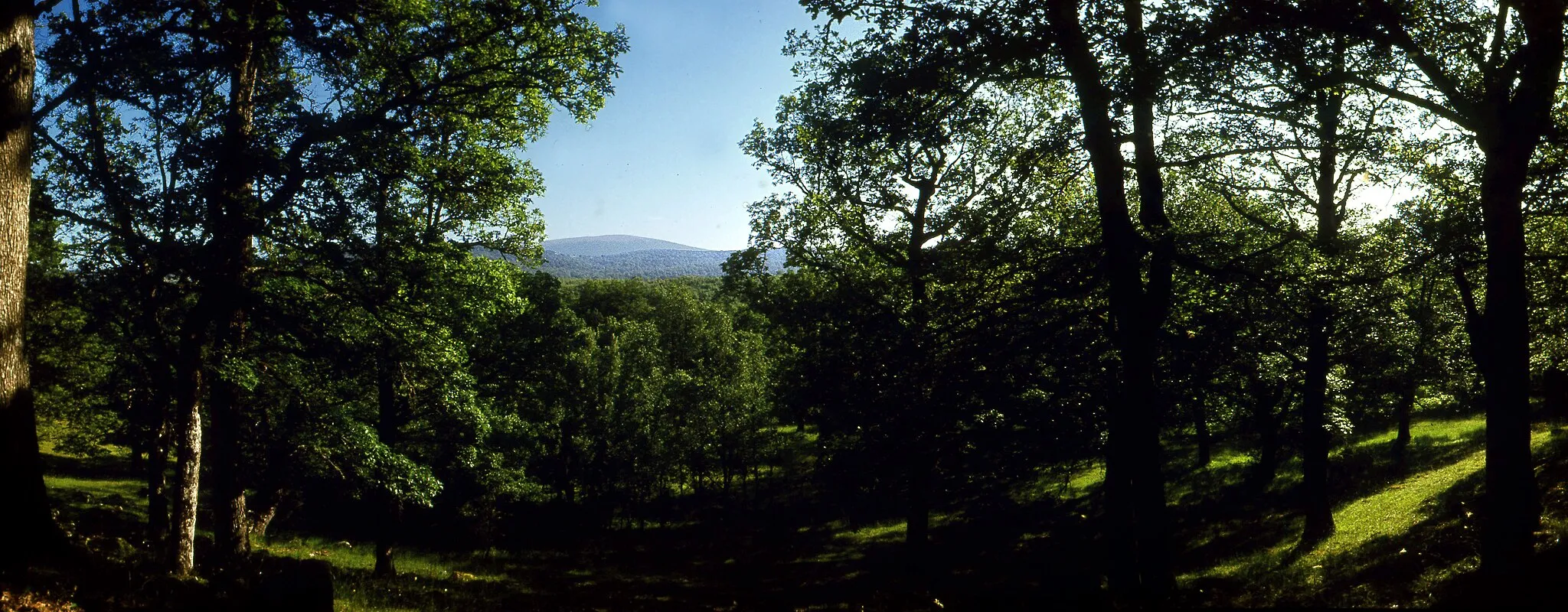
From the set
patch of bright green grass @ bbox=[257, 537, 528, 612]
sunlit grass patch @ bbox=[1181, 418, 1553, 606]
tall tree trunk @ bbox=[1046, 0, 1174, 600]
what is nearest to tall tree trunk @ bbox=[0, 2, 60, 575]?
patch of bright green grass @ bbox=[257, 537, 528, 612]

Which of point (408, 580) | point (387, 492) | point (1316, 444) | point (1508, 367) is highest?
point (1508, 367)

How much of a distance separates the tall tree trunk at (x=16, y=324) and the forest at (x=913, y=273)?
41 millimetres

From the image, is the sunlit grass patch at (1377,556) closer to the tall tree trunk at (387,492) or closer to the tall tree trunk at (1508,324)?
the tall tree trunk at (1508,324)

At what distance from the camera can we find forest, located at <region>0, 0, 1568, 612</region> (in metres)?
8.86

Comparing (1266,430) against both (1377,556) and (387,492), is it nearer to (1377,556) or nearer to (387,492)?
(1377,556)

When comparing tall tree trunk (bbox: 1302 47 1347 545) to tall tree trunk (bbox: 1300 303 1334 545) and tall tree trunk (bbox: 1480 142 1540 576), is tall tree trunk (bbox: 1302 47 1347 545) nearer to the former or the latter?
tall tree trunk (bbox: 1300 303 1334 545)

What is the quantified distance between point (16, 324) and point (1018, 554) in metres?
24.3

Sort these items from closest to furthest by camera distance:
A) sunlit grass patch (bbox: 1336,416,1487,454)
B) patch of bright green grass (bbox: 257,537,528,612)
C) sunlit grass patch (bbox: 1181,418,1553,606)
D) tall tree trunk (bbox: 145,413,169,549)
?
sunlit grass patch (bbox: 1181,418,1553,606) < patch of bright green grass (bbox: 257,537,528,612) < tall tree trunk (bbox: 145,413,169,549) < sunlit grass patch (bbox: 1336,416,1487,454)

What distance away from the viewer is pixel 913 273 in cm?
1216

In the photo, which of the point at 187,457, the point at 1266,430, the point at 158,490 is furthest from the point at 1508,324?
the point at 158,490

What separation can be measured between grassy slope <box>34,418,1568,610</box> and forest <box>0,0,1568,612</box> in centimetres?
27

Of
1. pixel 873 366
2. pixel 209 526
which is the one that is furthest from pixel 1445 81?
pixel 209 526

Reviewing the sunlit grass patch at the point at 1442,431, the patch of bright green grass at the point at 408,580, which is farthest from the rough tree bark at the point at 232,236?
the sunlit grass patch at the point at 1442,431

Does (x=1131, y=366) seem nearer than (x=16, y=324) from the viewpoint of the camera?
No
